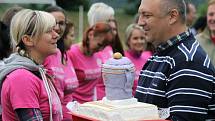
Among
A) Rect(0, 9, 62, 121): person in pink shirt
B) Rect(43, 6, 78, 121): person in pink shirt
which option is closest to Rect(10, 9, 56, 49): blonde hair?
Rect(0, 9, 62, 121): person in pink shirt

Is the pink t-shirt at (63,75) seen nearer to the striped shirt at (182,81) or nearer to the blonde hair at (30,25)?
the blonde hair at (30,25)

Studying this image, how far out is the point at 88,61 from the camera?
6586 mm

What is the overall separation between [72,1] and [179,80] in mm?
21590

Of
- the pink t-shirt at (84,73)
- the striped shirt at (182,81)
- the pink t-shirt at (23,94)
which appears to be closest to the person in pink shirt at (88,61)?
the pink t-shirt at (84,73)

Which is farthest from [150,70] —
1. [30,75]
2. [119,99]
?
[30,75]

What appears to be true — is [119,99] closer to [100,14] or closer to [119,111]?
[119,111]

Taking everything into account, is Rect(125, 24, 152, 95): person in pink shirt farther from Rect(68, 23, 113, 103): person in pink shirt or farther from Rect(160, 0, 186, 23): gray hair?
Rect(160, 0, 186, 23): gray hair

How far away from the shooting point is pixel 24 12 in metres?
3.88

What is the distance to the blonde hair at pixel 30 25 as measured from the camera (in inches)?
150

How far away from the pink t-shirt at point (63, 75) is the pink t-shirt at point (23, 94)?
4.33 ft

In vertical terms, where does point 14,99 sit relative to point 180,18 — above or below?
below

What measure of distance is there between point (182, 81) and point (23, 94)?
40.7 inches

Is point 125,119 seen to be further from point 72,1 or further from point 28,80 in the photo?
point 72,1

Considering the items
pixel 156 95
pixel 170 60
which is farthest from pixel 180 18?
pixel 156 95
